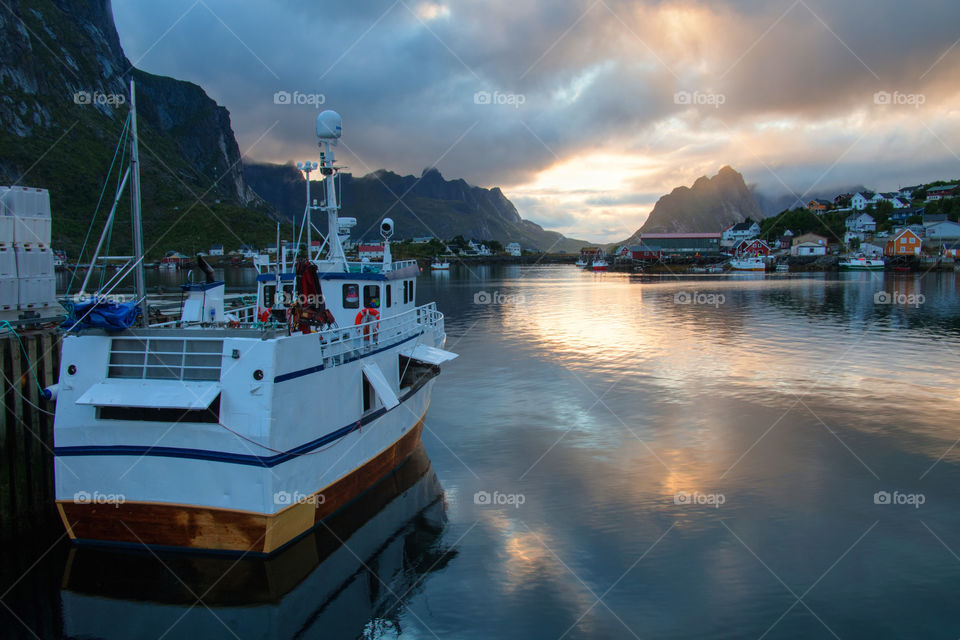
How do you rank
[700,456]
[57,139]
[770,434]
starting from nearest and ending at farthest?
[700,456]
[770,434]
[57,139]

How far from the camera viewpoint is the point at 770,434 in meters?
20.9

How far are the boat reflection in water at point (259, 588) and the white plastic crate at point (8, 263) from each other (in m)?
8.44

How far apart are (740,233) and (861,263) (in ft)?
215

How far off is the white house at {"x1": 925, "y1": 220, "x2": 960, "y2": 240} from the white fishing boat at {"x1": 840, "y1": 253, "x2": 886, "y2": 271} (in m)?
12.0

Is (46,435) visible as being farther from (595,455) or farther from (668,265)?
(668,265)

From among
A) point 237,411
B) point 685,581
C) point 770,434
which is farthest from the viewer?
point 770,434

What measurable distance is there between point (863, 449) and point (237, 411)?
19727 mm

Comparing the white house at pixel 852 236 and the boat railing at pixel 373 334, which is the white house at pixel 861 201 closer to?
the white house at pixel 852 236

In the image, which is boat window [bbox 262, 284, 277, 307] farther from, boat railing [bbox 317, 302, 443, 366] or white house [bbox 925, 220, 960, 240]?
white house [bbox 925, 220, 960, 240]

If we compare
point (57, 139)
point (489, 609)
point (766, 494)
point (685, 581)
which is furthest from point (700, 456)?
point (57, 139)

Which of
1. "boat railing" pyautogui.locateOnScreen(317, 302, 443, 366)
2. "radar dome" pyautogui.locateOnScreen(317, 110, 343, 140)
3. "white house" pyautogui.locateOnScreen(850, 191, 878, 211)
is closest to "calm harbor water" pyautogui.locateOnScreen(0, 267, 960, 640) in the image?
"boat railing" pyautogui.locateOnScreen(317, 302, 443, 366)

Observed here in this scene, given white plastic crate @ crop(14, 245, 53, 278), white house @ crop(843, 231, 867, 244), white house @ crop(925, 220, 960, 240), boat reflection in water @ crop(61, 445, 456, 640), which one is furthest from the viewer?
white house @ crop(843, 231, 867, 244)

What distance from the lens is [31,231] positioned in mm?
16281

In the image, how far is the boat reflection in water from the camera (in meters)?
10.5
